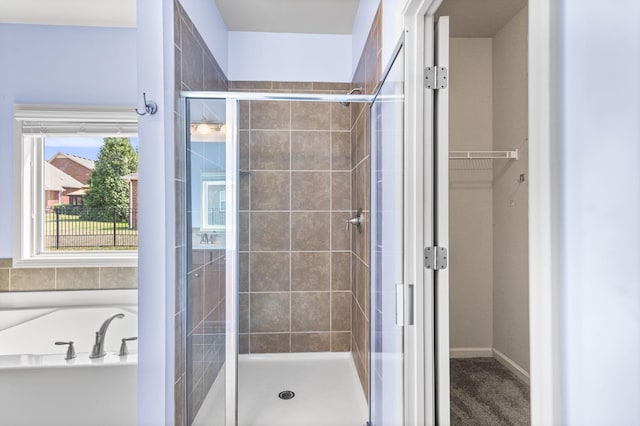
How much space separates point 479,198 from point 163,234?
246 centimetres

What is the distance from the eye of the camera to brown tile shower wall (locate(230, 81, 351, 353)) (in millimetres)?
2875

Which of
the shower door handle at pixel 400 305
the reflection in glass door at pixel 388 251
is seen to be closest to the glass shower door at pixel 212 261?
the reflection in glass door at pixel 388 251

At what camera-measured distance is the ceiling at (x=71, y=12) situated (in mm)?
2236

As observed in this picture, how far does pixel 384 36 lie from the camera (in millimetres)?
1660

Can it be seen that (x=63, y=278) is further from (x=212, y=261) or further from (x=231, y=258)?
(x=231, y=258)

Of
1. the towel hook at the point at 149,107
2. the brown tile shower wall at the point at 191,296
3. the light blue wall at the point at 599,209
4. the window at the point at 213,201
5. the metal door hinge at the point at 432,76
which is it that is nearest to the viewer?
the light blue wall at the point at 599,209

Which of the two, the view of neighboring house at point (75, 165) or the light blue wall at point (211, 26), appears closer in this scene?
the light blue wall at point (211, 26)

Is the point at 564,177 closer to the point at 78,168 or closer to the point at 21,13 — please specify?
the point at 78,168

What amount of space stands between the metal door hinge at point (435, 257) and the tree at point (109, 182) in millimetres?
2422

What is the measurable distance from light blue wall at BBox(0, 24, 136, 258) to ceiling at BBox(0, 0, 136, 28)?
55 mm

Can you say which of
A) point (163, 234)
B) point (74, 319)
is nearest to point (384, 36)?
point (163, 234)

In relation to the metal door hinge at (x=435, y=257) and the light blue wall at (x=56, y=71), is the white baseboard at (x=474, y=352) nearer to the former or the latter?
the metal door hinge at (x=435, y=257)

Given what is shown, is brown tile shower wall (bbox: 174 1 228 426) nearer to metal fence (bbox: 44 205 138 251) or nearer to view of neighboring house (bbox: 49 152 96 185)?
metal fence (bbox: 44 205 138 251)

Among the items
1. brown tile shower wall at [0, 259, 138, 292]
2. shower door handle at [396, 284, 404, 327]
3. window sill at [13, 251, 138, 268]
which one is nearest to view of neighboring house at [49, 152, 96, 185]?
window sill at [13, 251, 138, 268]
